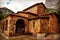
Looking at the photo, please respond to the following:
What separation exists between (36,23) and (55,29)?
13cm

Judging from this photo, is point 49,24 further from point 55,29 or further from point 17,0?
point 17,0

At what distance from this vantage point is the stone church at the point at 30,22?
1.18 m

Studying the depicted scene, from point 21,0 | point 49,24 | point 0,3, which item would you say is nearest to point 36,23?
point 49,24

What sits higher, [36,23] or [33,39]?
[36,23]

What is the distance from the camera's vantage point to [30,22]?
1.23 metres

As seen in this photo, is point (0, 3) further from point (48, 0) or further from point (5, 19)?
point (48, 0)

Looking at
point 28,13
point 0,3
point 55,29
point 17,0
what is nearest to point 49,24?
point 55,29

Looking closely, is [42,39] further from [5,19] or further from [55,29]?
[5,19]

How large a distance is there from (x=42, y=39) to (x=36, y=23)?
12 centimetres

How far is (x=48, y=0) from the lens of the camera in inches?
47.8

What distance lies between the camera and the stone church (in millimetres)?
1184

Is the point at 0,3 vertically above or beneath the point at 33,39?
above

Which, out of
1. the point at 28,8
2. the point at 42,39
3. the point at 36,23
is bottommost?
the point at 42,39

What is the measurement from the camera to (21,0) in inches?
48.3
